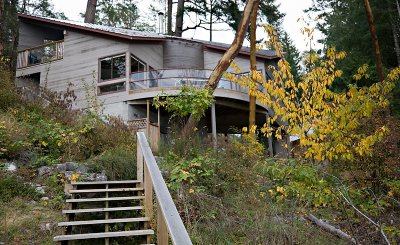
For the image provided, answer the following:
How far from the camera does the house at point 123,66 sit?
16094 millimetres

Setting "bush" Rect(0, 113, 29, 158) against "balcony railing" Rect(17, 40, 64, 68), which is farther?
"balcony railing" Rect(17, 40, 64, 68)

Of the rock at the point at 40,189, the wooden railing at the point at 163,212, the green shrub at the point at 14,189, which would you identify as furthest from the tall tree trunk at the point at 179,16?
the wooden railing at the point at 163,212

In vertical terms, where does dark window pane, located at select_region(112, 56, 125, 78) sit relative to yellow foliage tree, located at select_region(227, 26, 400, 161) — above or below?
above

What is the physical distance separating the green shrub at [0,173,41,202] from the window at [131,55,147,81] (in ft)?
34.8

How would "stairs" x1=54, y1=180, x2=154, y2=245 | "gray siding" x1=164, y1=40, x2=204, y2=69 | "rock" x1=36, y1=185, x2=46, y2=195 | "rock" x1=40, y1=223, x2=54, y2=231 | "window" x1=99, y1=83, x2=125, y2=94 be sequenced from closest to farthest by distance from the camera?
1. "stairs" x1=54, y1=180, x2=154, y2=245
2. "rock" x1=40, y1=223, x2=54, y2=231
3. "rock" x1=36, y1=185, x2=46, y2=195
4. "window" x1=99, y1=83, x2=125, y2=94
5. "gray siding" x1=164, y1=40, x2=204, y2=69

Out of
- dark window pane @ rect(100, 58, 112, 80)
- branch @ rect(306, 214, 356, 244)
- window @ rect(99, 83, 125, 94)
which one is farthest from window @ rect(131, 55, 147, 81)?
branch @ rect(306, 214, 356, 244)

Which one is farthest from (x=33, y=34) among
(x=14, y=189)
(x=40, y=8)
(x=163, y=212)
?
(x=163, y=212)

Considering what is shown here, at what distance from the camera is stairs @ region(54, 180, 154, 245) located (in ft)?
14.0

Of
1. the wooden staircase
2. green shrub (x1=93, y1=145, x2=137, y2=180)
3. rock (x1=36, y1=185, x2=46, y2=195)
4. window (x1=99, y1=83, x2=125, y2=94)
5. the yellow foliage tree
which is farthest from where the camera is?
window (x1=99, y1=83, x2=125, y2=94)

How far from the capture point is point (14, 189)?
5770 millimetres

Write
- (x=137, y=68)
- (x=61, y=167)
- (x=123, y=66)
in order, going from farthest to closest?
(x=137, y=68)
(x=123, y=66)
(x=61, y=167)

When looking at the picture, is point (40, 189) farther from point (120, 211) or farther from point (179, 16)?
point (179, 16)

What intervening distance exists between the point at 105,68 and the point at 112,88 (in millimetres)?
1318

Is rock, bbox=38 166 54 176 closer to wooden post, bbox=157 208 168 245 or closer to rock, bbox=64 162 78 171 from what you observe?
rock, bbox=64 162 78 171
